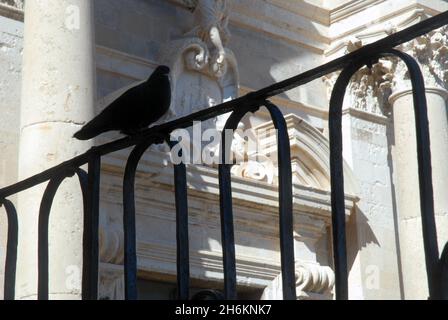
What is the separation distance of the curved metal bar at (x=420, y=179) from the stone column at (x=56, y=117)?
3.21 metres

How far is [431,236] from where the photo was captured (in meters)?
2.14

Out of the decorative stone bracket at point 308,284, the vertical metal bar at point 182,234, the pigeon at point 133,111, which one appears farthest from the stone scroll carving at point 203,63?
the vertical metal bar at point 182,234

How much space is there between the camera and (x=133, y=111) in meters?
3.24

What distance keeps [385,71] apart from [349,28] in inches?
17.4

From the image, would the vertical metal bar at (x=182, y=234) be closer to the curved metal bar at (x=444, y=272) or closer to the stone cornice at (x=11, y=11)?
the curved metal bar at (x=444, y=272)

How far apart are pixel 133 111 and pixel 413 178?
211 inches

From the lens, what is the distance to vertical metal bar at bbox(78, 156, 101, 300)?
2818 mm

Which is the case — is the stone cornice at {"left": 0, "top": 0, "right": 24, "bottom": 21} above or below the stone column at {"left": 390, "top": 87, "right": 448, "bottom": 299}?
above

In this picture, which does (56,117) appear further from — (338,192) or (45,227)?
(338,192)
